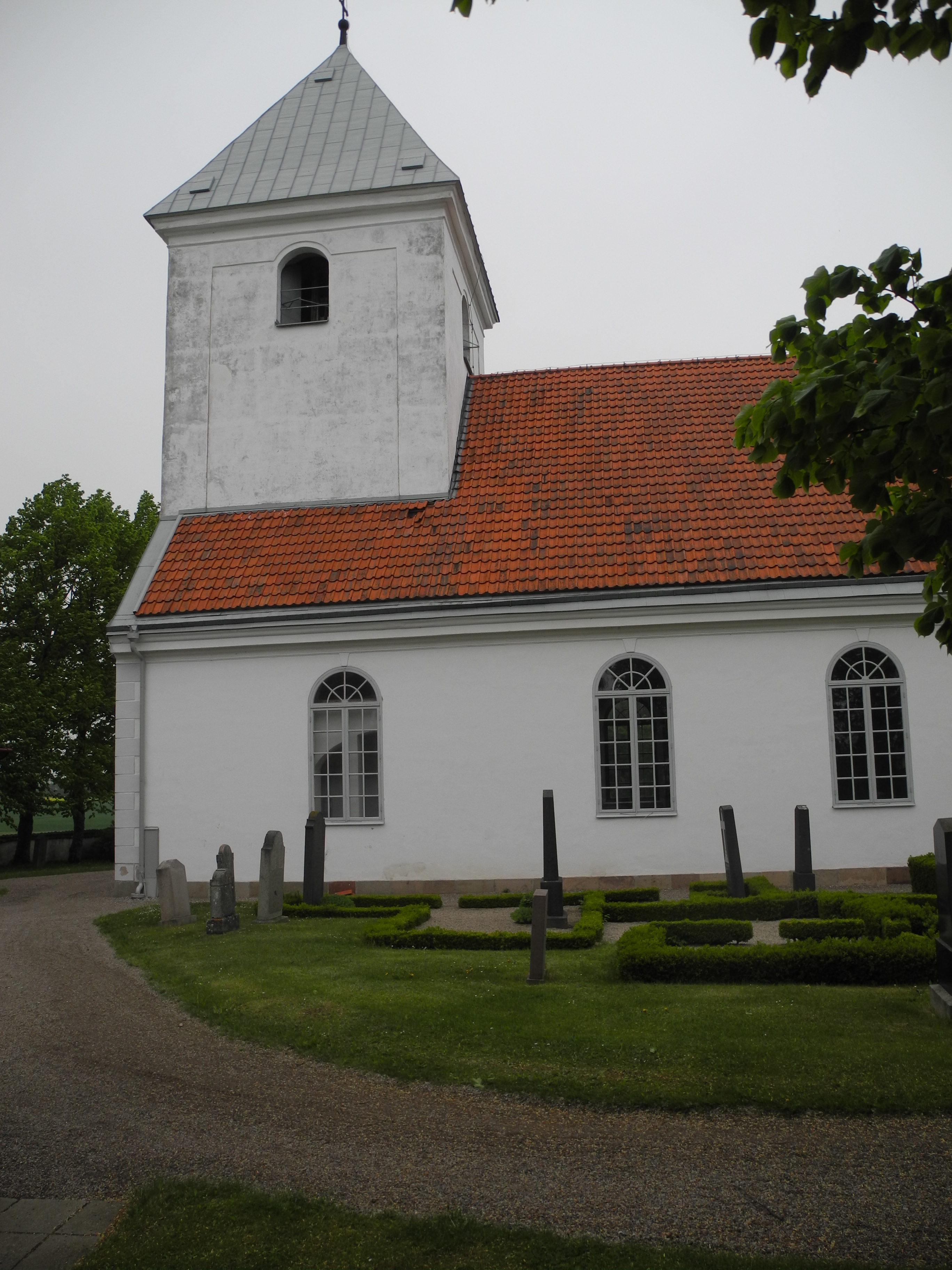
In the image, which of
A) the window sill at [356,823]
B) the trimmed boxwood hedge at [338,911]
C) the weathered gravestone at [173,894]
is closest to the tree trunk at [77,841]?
the window sill at [356,823]

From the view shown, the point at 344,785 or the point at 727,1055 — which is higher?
the point at 344,785

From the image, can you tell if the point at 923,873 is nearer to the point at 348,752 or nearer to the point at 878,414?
the point at 348,752

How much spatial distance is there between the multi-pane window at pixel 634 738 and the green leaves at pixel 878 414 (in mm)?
9609

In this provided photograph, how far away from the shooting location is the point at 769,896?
11.4 m

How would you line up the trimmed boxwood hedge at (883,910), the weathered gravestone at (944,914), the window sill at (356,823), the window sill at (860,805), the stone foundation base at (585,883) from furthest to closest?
the window sill at (356,823) < the window sill at (860,805) < the stone foundation base at (585,883) < the trimmed boxwood hedge at (883,910) < the weathered gravestone at (944,914)

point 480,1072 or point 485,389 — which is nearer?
point 480,1072

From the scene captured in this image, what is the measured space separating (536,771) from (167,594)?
21.1ft

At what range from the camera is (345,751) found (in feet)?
49.8

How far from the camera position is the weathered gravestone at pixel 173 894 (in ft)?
40.9

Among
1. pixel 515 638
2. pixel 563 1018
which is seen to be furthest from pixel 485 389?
pixel 563 1018

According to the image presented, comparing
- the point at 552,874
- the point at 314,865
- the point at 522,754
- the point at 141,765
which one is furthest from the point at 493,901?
the point at 141,765

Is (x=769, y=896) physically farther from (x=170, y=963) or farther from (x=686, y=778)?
(x=170, y=963)

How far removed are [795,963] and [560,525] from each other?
859cm

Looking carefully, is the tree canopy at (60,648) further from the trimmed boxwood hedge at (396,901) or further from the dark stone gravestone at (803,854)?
the dark stone gravestone at (803,854)
